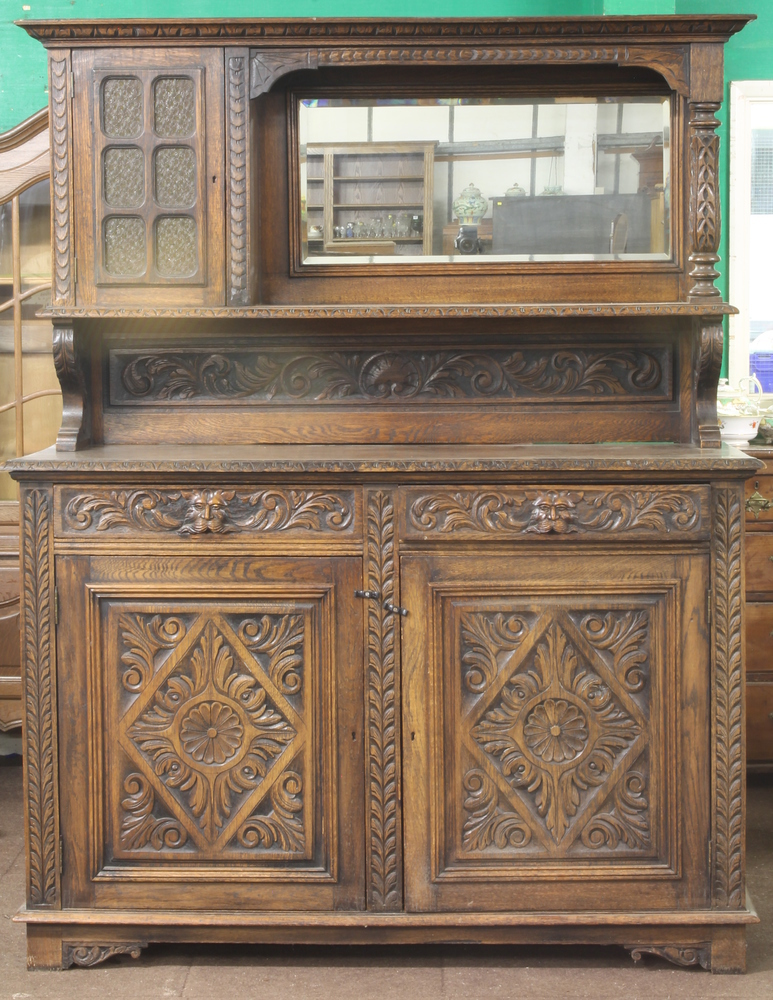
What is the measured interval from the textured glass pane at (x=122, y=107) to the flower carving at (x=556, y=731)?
1.72 meters

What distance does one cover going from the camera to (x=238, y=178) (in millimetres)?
2594

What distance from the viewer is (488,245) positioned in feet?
9.09

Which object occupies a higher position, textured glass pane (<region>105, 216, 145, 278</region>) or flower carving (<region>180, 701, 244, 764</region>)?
textured glass pane (<region>105, 216, 145, 278</region>)

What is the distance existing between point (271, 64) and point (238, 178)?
0.94 feet

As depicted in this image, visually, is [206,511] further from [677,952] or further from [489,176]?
[677,952]

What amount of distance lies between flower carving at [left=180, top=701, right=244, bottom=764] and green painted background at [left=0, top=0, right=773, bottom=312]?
2.36m

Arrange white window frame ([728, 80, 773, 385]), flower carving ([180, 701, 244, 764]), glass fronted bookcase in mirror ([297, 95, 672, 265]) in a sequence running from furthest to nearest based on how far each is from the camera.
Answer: white window frame ([728, 80, 773, 385]), glass fronted bookcase in mirror ([297, 95, 672, 265]), flower carving ([180, 701, 244, 764])

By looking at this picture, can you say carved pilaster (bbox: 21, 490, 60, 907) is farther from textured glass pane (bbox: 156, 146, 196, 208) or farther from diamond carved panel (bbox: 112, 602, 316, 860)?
textured glass pane (bbox: 156, 146, 196, 208)

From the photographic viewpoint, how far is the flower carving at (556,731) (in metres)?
2.46

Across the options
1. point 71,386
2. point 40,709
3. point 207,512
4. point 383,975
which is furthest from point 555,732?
point 71,386

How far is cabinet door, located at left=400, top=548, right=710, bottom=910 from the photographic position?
2445 millimetres

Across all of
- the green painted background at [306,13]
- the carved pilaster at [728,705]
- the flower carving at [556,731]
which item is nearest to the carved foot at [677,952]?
the carved pilaster at [728,705]

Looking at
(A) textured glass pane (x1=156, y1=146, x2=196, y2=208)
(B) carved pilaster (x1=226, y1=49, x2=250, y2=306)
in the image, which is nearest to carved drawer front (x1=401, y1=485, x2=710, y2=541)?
(B) carved pilaster (x1=226, y1=49, x2=250, y2=306)

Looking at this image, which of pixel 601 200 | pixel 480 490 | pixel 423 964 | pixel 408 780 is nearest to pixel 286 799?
pixel 408 780
